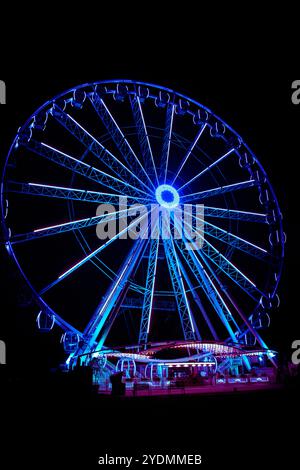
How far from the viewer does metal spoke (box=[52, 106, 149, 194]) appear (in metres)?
17.3

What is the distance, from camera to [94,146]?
18.1 m

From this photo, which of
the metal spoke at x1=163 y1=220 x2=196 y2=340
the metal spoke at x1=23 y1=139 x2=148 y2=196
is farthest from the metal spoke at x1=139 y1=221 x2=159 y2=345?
the metal spoke at x1=23 y1=139 x2=148 y2=196

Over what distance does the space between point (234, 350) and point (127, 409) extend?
766 cm

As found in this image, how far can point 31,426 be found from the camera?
10.5 m

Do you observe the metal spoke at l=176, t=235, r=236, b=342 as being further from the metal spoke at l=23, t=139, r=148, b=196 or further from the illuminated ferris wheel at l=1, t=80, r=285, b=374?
the metal spoke at l=23, t=139, r=148, b=196

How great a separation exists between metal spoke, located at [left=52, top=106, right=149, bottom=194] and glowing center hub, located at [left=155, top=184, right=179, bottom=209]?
861 mm

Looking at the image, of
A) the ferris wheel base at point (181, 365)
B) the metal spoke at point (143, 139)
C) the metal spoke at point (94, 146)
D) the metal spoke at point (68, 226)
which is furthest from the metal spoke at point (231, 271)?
the metal spoke at point (94, 146)

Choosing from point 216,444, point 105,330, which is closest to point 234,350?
point 105,330

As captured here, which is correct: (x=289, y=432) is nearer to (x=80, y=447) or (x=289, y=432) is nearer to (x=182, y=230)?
(x=80, y=447)

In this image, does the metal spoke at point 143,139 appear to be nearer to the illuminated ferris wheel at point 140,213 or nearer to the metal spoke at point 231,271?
the illuminated ferris wheel at point 140,213

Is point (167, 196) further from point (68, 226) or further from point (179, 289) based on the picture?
point (68, 226)

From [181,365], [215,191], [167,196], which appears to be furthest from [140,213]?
[181,365]

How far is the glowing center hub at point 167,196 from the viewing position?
1873cm

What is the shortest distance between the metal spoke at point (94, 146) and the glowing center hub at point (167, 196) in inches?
33.9
